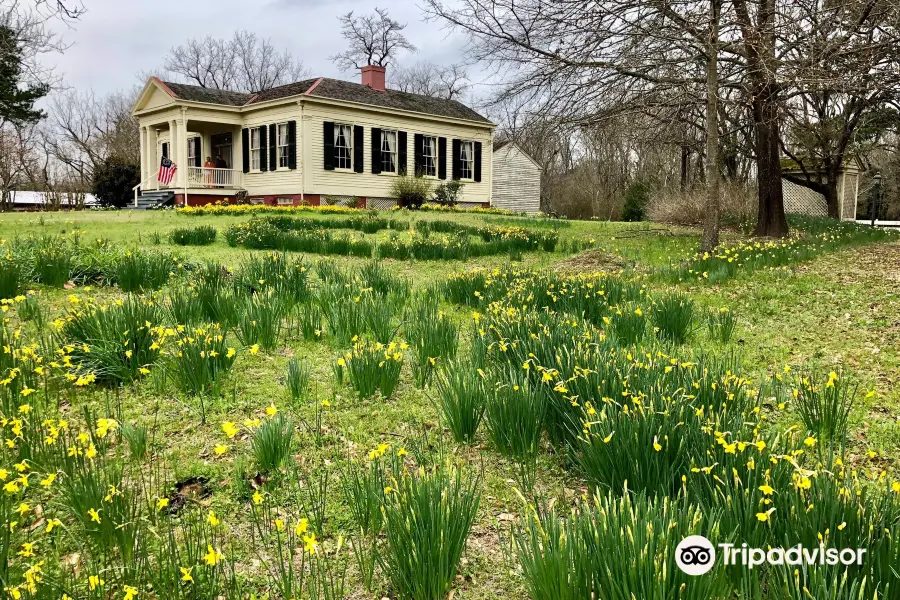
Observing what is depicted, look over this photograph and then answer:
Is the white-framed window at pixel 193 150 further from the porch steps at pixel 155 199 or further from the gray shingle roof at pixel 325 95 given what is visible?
the porch steps at pixel 155 199

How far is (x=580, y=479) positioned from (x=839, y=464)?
1.14 metres

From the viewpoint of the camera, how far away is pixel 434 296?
599 centimetres

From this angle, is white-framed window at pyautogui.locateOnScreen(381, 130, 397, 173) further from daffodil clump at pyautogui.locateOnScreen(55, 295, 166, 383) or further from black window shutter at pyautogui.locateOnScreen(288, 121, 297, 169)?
daffodil clump at pyautogui.locateOnScreen(55, 295, 166, 383)

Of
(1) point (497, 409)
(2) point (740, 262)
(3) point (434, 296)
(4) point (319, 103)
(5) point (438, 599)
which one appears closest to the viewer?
(5) point (438, 599)

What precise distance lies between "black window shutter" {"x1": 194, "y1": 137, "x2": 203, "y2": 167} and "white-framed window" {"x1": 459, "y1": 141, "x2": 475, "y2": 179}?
11501mm

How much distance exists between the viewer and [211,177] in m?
25.2

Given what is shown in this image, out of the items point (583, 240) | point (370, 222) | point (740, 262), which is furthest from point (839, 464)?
point (370, 222)

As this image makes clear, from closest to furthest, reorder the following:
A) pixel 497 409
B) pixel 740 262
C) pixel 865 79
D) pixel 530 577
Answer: pixel 530 577
pixel 497 409
pixel 740 262
pixel 865 79

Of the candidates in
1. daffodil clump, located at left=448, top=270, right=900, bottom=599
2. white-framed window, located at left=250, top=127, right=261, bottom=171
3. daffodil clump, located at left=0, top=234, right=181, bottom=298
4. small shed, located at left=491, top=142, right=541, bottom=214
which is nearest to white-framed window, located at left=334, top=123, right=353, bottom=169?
white-framed window, located at left=250, top=127, right=261, bottom=171

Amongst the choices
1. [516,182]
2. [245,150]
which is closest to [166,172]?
[245,150]

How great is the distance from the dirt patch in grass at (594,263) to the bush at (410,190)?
15170 millimetres

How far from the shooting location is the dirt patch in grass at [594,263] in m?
9.05

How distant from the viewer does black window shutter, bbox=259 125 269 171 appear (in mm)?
24641

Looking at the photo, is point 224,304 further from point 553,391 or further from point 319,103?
point 319,103
